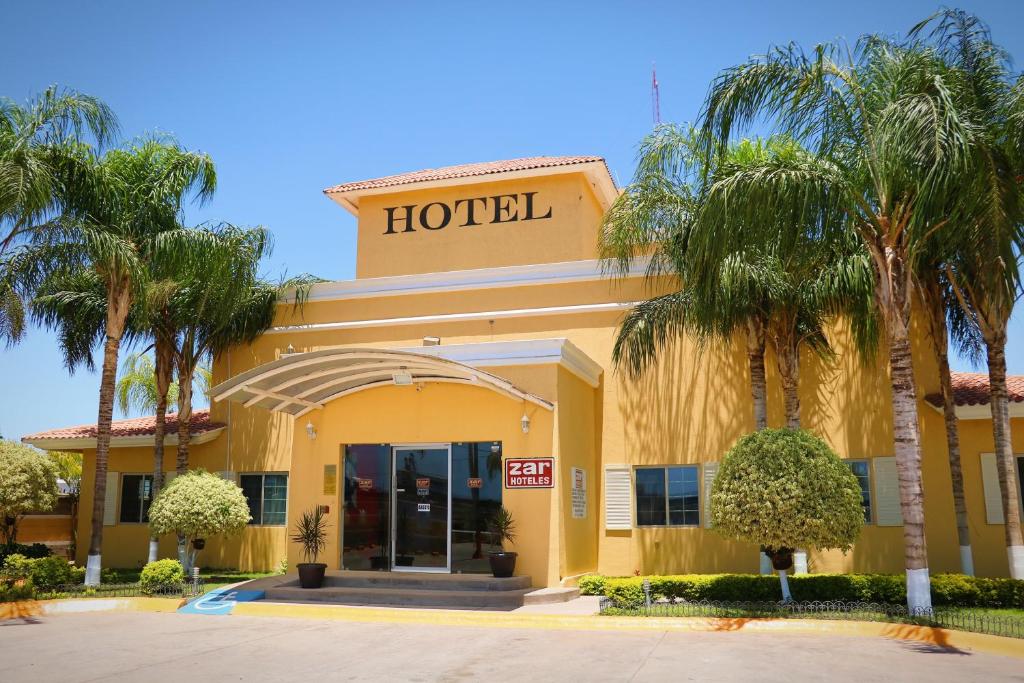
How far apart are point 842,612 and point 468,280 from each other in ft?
36.9

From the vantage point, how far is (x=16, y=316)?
1700 cm

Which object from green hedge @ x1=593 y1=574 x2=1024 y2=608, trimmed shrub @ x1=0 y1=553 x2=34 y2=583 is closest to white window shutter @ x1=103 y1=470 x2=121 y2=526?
trimmed shrub @ x1=0 y1=553 x2=34 y2=583

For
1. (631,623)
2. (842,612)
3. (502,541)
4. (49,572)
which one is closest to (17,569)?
(49,572)

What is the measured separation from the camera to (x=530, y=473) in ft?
53.1

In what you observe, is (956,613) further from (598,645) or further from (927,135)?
(927,135)

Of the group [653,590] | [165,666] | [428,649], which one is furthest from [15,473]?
[653,590]

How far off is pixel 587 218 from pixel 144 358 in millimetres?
27407

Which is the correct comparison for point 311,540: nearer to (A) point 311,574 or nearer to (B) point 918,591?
(A) point 311,574

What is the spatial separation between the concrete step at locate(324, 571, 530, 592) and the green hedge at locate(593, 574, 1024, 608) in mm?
2013

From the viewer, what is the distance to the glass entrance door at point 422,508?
55.3ft

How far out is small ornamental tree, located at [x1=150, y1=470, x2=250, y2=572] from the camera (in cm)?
1728

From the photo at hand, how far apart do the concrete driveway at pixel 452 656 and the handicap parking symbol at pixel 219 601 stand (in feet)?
5.00

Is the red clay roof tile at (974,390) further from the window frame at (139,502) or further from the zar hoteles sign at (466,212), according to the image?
the window frame at (139,502)

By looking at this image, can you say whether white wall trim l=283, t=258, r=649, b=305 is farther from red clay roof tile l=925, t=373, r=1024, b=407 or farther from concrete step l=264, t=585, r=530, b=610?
concrete step l=264, t=585, r=530, b=610
